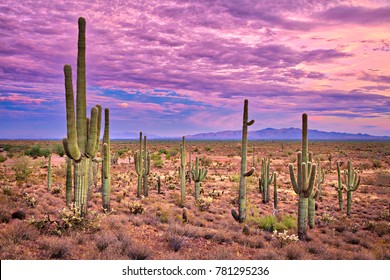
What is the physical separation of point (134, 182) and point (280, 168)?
19.9 metres

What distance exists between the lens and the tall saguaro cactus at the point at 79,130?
985cm

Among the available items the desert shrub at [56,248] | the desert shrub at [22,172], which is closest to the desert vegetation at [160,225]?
the desert shrub at [56,248]

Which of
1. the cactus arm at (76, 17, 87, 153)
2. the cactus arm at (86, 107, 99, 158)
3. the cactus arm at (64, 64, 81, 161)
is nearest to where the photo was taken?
the cactus arm at (64, 64, 81, 161)

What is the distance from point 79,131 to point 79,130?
3cm

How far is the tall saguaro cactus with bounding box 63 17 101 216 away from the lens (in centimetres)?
985

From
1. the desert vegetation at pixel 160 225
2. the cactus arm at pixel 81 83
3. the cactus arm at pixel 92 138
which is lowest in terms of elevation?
the desert vegetation at pixel 160 225

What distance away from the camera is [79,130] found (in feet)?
33.9

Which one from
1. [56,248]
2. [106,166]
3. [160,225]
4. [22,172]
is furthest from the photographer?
[22,172]

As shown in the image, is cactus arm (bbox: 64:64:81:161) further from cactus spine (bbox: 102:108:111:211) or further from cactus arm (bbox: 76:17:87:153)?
cactus spine (bbox: 102:108:111:211)

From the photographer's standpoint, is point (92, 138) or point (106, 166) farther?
point (106, 166)

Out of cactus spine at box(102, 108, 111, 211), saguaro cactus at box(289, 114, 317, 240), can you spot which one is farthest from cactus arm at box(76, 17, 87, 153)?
saguaro cactus at box(289, 114, 317, 240)

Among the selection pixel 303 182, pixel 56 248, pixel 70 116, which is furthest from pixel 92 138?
Result: pixel 303 182

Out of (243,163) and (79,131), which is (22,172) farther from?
(243,163)

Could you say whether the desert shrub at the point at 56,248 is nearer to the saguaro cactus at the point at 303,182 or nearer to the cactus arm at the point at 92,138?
the cactus arm at the point at 92,138
